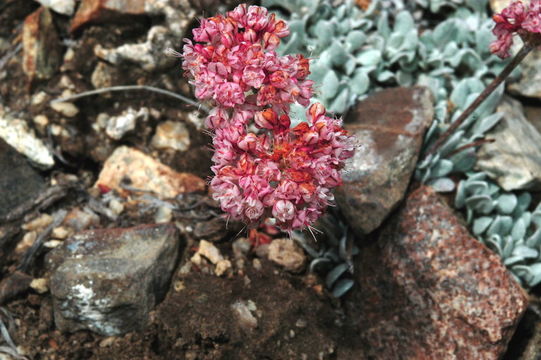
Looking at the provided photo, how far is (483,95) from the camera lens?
3178 mm

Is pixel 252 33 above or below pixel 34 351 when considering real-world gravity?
above

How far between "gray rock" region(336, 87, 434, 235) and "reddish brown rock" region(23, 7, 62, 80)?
2276 millimetres

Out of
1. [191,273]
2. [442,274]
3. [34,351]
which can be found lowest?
[34,351]

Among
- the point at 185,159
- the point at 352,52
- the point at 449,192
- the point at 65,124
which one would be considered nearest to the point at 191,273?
the point at 185,159

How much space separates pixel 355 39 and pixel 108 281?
8.56 ft

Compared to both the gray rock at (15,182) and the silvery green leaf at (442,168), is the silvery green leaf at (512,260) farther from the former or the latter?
the gray rock at (15,182)

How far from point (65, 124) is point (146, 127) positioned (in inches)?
22.8

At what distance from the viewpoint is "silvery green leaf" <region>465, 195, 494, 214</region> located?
3509 millimetres

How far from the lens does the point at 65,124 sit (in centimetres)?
383

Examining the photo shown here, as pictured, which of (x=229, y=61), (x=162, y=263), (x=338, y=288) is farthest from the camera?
(x=338, y=288)

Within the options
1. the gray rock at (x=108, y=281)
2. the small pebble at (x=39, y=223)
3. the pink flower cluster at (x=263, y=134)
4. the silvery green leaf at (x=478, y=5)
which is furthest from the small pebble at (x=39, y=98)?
the silvery green leaf at (x=478, y=5)

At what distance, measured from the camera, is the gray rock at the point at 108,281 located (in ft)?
9.61

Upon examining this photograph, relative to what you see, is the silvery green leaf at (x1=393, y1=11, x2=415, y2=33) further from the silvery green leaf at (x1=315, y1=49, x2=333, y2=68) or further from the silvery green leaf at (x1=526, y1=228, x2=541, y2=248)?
the silvery green leaf at (x1=526, y1=228, x2=541, y2=248)

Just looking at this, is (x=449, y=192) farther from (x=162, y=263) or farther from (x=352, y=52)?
(x=162, y=263)
